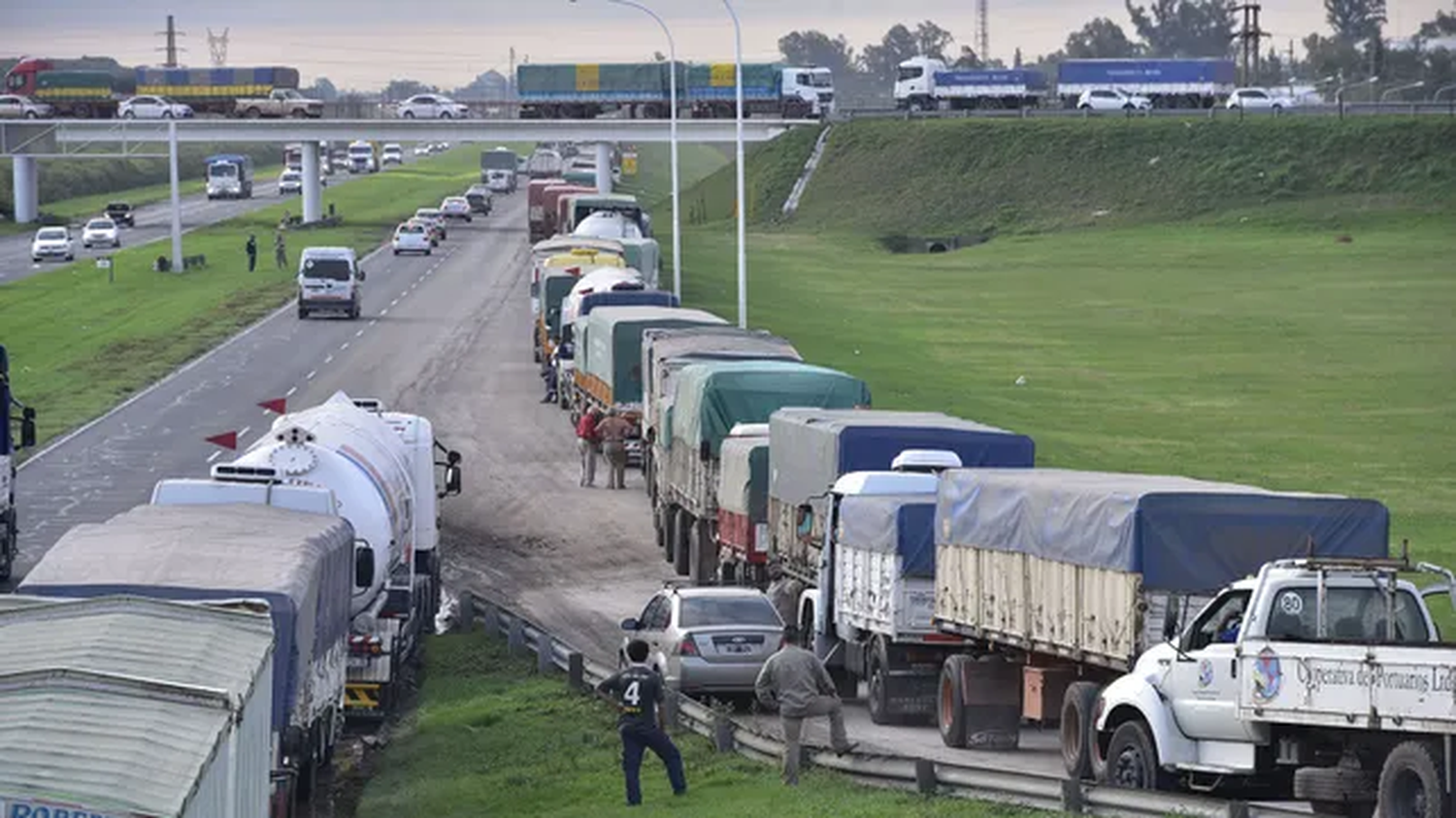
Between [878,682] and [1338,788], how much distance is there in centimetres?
927

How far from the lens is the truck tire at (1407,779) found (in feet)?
59.8

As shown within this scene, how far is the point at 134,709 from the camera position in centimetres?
1447

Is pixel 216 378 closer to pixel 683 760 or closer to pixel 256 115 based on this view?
pixel 683 760

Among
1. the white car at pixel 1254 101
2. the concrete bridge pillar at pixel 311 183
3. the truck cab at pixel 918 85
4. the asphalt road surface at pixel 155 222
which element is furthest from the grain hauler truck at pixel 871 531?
the truck cab at pixel 918 85

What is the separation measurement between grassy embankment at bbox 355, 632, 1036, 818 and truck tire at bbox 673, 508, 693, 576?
32.5 ft

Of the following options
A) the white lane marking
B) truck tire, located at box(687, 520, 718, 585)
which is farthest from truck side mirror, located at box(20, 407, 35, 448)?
the white lane marking

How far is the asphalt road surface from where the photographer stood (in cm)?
11034

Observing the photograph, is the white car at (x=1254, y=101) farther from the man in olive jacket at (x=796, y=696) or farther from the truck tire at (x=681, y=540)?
the man in olive jacket at (x=796, y=696)

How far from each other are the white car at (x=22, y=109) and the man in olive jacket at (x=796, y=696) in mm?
123899

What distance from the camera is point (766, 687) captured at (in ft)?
77.0

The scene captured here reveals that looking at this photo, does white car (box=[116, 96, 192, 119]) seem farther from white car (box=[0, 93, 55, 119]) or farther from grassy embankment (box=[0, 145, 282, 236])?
grassy embankment (box=[0, 145, 282, 236])

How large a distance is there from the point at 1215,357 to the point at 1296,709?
2215 inches

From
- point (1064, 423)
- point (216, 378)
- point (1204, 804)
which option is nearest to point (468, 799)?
point (1204, 804)

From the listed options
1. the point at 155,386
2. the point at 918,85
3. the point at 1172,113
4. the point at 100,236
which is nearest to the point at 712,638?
the point at 155,386
